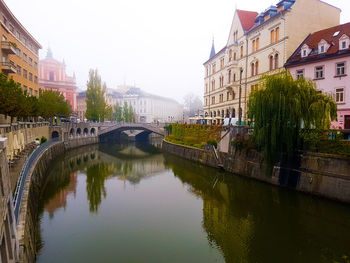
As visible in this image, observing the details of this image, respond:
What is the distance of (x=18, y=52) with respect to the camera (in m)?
41.6

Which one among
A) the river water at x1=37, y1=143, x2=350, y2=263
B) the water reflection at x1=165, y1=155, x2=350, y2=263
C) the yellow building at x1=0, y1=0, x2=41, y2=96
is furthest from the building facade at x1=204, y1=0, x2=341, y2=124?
the yellow building at x1=0, y1=0, x2=41, y2=96

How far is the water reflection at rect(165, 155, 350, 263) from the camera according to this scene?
43.9 ft

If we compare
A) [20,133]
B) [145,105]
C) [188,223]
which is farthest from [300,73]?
[145,105]

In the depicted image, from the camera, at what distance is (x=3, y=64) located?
33.8 m

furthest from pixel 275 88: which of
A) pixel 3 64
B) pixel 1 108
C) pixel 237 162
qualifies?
pixel 3 64

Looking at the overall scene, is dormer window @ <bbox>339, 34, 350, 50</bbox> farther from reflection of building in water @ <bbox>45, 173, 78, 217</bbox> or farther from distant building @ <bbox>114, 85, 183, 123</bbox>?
distant building @ <bbox>114, 85, 183, 123</bbox>

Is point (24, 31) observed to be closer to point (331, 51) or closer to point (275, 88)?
point (275, 88)

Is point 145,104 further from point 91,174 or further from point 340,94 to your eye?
point 340,94

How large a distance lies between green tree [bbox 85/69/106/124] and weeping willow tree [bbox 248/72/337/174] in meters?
52.6

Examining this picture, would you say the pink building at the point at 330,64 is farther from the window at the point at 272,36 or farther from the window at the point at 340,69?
the window at the point at 272,36

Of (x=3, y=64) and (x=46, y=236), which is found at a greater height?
(x=3, y=64)

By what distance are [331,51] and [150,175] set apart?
1047 inches

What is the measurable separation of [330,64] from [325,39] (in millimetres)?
4850

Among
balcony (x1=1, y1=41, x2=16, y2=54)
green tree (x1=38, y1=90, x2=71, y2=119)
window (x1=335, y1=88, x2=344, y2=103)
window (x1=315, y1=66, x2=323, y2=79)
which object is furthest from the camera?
green tree (x1=38, y1=90, x2=71, y2=119)
